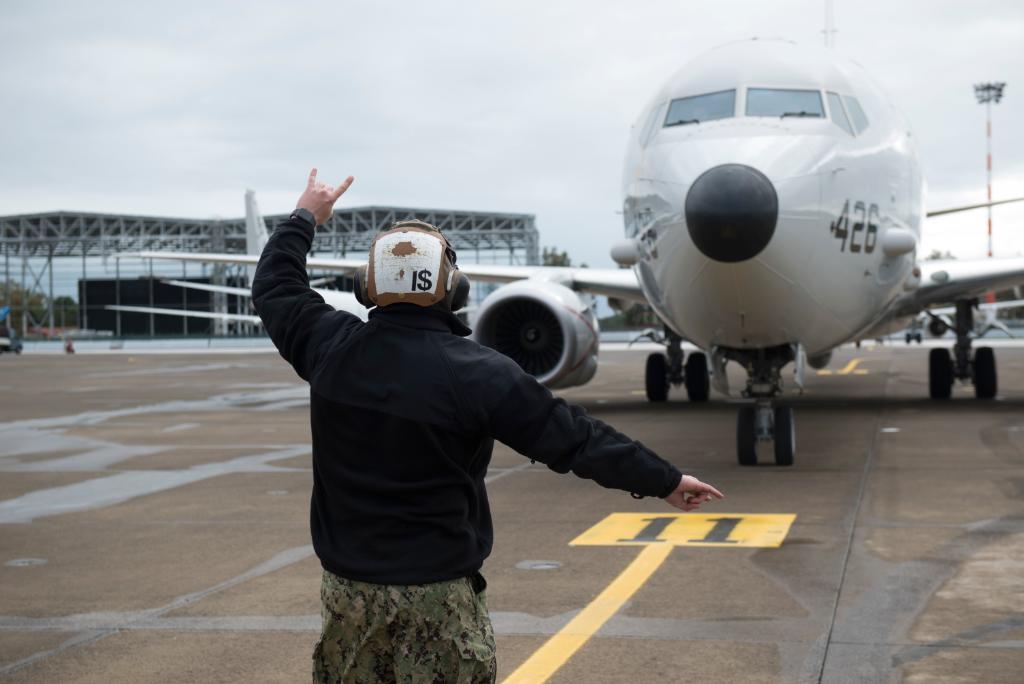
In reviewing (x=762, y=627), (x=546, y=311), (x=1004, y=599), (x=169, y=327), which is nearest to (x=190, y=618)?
(x=762, y=627)

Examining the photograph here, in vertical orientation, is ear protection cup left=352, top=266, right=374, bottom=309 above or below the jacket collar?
above

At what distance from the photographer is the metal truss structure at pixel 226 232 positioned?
7944 centimetres

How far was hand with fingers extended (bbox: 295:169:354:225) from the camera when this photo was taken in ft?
11.6

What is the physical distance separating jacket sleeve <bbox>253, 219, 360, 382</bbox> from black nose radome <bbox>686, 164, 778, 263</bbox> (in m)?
5.77

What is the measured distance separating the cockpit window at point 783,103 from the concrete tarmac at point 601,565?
119 inches

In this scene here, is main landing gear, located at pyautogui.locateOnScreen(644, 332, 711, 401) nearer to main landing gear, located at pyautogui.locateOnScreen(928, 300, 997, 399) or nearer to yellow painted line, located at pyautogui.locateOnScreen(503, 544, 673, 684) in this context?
main landing gear, located at pyautogui.locateOnScreen(928, 300, 997, 399)

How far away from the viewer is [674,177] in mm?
9633

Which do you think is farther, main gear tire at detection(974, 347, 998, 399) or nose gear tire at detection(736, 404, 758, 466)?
main gear tire at detection(974, 347, 998, 399)

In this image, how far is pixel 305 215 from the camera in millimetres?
3506

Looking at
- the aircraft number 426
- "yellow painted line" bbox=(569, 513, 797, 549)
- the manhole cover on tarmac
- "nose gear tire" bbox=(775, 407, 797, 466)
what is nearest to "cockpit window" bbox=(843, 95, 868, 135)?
the aircraft number 426

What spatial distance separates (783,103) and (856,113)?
97 cm

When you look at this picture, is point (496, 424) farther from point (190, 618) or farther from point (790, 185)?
point (790, 185)

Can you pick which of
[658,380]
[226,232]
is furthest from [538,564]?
[226,232]

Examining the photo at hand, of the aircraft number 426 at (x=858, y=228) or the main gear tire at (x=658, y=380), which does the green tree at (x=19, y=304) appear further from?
the aircraft number 426 at (x=858, y=228)
